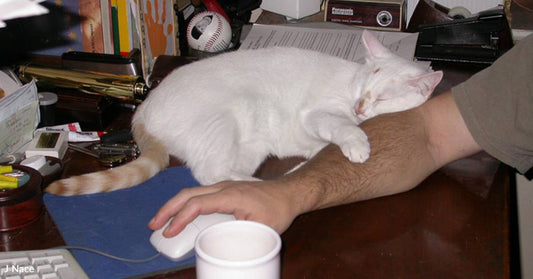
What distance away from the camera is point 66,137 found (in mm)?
1207

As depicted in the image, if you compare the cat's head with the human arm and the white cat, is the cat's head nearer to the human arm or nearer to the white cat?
the white cat

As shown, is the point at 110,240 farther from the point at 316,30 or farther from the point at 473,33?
the point at 473,33

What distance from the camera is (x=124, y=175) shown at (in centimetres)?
108

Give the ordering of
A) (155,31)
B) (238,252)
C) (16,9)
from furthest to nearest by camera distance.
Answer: (155,31) → (238,252) → (16,9)

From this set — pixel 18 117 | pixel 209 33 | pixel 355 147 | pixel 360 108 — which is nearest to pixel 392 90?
pixel 360 108

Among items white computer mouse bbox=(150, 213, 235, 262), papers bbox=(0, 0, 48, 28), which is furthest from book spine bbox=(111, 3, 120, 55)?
papers bbox=(0, 0, 48, 28)

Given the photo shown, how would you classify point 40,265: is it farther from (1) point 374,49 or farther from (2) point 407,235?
(1) point 374,49

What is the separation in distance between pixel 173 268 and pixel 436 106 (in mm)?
740

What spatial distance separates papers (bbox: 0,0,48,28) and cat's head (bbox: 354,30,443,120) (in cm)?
112

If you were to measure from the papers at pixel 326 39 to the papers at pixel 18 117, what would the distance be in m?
0.76

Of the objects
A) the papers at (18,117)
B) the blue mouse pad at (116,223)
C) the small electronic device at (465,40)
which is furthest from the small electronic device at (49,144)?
the small electronic device at (465,40)

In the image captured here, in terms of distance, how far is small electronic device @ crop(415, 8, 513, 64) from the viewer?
5.76 ft

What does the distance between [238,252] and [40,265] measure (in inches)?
13.2

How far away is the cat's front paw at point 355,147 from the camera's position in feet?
3.69
